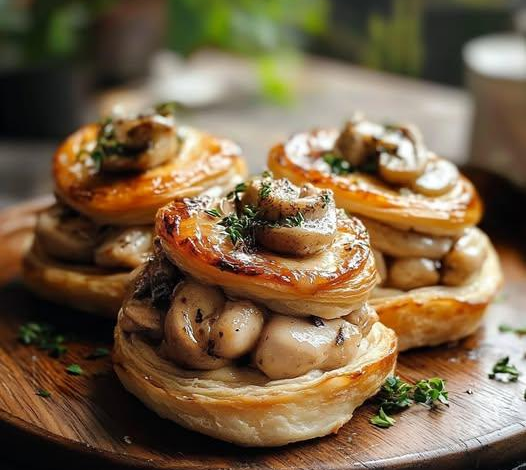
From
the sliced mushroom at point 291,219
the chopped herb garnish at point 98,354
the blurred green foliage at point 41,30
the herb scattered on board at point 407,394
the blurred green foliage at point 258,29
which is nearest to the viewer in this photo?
the sliced mushroom at point 291,219

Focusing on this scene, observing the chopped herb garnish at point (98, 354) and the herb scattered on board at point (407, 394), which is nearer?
the herb scattered on board at point (407, 394)

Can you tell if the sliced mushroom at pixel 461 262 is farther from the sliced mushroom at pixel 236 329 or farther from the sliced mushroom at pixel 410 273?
the sliced mushroom at pixel 236 329

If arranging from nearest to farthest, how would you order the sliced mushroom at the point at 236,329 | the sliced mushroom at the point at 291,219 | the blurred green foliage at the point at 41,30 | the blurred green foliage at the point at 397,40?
the sliced mushroom at the point at 236,329
the sliced mushroom at the point at 291,219
the blurred green foliage at the point at 41,30
the blurred green foliage at the point at 397,40

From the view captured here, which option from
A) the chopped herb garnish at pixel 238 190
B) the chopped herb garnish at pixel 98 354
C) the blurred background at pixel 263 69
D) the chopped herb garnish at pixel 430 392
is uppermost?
the chopped herb garnish at pixel 238 190

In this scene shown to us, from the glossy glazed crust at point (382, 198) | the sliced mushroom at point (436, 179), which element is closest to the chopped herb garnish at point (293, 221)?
the glossy glazed crust at point (382, 198)

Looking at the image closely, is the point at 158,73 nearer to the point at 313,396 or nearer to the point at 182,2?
the point at 182,2

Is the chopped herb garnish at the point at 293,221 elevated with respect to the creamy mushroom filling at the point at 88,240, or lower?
elevated

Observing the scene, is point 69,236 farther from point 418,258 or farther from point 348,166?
point 418,258
